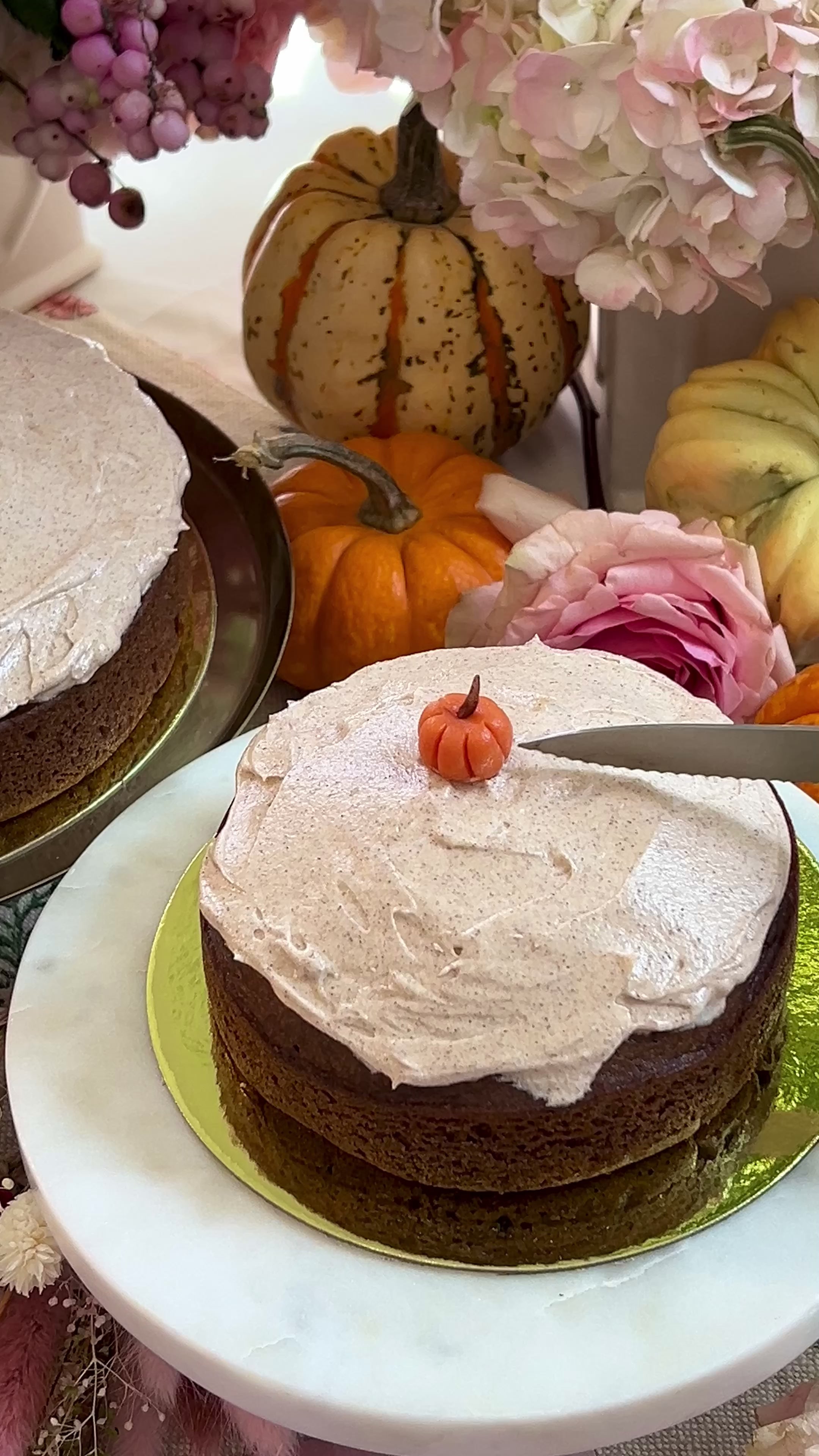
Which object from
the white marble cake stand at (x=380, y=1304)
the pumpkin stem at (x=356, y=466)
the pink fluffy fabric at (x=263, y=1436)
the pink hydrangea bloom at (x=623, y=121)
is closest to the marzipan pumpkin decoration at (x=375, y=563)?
the pumpkin stem at (x=356, y=466)

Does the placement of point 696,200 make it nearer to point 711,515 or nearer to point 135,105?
point 711,515

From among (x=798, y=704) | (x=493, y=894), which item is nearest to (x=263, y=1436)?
(x=493, y=894)

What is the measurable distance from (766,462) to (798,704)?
0.75 ft

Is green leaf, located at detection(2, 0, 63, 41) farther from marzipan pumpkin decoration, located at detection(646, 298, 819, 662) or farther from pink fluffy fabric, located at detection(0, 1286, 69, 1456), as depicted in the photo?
pink fluffy fabric, located at detection(0, 1286, 69, 1456)

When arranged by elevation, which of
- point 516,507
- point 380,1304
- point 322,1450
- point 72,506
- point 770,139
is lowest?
point 322,1450

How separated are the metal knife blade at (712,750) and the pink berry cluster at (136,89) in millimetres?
611

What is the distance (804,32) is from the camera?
98 centimetres

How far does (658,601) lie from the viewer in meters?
1.07

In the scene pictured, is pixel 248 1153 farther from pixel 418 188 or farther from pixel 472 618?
pixel 418 188

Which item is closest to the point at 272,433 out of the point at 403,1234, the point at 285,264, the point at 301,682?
the point at 285,264

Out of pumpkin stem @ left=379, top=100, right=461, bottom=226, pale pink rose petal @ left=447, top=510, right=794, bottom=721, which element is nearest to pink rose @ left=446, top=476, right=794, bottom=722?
pale pink rose petal @ left=447, top=510, right=794, bottom=721

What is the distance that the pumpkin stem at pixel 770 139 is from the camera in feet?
3.39

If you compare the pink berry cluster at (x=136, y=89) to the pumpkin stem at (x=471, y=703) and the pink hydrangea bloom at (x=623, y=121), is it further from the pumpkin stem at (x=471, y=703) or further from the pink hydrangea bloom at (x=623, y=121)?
the pumpkin stem at (x=471, y=703)

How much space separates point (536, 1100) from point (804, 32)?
2.47ft
